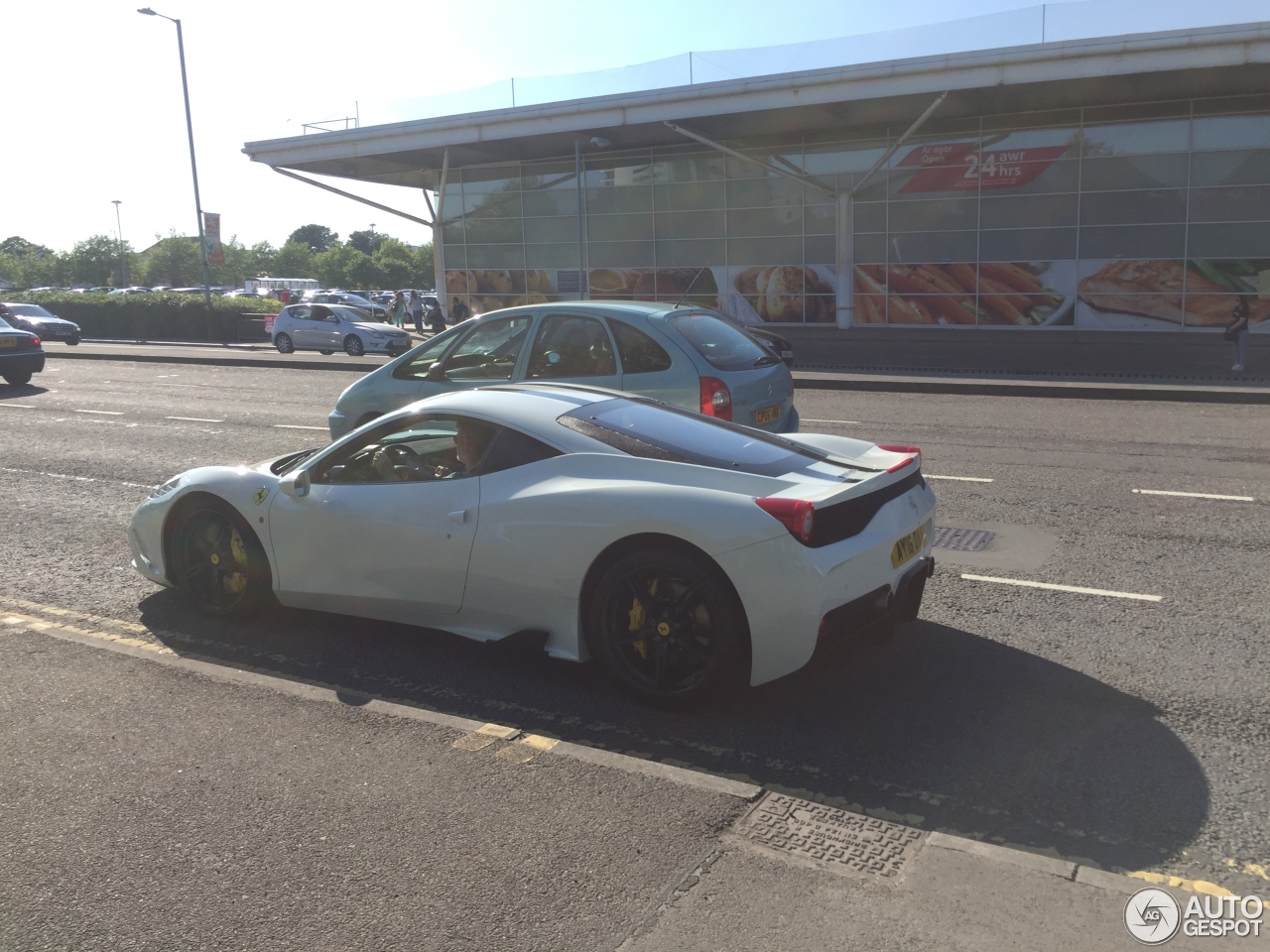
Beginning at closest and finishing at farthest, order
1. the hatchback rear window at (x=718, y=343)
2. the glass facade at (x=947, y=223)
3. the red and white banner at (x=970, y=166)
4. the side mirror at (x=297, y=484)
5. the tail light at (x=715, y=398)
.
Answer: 1. the side mirror at (x=297, y=484)
2. the tail light at (x=715, y=398)
3. the hatchback rear window at (x=718, y=343)
4. the glass facade at (x=947, y=223)
5. the red and white banner at (x=970, y=166)

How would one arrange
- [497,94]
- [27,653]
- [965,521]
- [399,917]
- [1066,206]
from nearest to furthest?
[399,917] → [27,653] → [965,521] → [1066,206] → [497,94]

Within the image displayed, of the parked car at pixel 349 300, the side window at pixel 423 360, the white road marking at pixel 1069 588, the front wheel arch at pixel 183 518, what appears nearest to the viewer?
the front wheel arch at pixel 183 518

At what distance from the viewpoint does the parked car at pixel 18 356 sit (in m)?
20.4

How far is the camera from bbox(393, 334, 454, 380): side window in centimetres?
930

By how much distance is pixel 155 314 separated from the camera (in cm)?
4094

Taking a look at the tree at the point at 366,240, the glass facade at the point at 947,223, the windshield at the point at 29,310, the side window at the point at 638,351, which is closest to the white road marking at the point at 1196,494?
the side window at the point at 638,351

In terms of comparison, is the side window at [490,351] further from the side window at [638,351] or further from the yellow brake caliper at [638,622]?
the yellow brake caliper at [638,622]

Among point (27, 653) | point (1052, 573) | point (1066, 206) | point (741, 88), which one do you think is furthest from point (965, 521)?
point (1066, 206)

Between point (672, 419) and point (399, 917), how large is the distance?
2.76 m

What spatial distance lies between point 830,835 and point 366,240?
198068 mm

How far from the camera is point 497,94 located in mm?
30594

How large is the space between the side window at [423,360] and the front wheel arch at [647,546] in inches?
196

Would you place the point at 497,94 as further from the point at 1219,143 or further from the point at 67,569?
the point at 67,569

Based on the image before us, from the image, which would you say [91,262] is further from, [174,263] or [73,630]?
[73,630]
